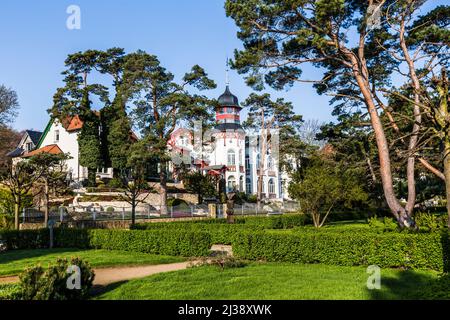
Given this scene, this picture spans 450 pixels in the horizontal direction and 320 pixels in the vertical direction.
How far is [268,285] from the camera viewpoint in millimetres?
9125

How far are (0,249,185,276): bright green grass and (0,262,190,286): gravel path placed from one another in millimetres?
663

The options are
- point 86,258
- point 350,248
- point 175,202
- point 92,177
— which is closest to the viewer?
point 350,248

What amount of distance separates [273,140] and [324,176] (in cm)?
2242

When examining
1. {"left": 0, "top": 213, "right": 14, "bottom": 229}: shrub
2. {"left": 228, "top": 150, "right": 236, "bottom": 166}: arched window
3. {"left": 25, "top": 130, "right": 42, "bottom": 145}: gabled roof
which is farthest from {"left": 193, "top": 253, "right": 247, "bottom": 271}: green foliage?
{"left": 25, "top": 130, "right": 42, "bottom": 145}: gabled roof

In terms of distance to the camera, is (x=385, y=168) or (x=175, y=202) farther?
(x=175, y=202)

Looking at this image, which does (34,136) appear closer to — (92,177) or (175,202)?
(92,177)

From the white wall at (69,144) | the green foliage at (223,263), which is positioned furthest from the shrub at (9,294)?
the white wall at (69,144)

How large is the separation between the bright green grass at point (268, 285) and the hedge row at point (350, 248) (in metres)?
0.72

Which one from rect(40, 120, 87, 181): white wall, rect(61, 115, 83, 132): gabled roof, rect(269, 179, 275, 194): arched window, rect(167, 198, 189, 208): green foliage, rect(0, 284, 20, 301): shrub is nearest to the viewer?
rect(0, 284, 20, 301): shrub

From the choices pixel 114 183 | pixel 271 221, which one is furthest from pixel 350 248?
pixel 114 183

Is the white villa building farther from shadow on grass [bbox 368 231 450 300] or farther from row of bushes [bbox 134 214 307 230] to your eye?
shadow on grass [bbox 368 231 450 300]

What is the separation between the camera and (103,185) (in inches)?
1772

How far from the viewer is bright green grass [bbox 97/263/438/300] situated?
8.35 meters

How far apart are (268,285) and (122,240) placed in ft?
34.9
